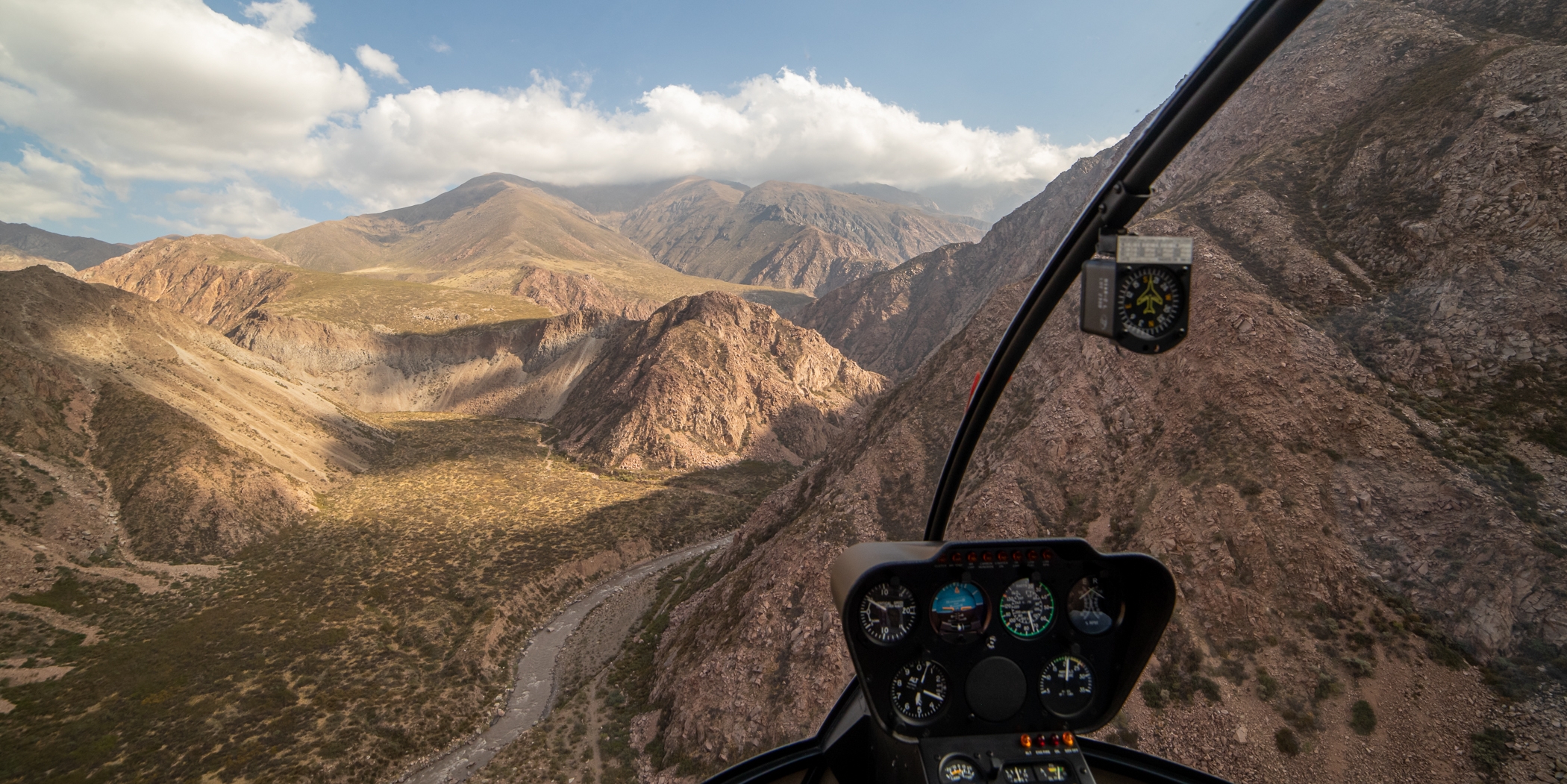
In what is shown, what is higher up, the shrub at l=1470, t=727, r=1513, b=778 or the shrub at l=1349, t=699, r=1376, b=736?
the shrub at l=1470, t=727, r=1513, b=778

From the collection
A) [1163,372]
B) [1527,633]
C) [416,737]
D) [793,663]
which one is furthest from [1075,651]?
[416,737]

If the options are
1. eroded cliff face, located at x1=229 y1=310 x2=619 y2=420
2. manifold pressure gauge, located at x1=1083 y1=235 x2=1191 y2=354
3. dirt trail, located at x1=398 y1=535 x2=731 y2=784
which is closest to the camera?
manifold pressure gauge, located at x1=1083 y1=235 x2=1191 y2=354

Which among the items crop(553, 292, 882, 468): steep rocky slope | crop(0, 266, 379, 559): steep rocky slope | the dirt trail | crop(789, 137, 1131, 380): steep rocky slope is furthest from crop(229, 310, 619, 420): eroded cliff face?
the dirt trail

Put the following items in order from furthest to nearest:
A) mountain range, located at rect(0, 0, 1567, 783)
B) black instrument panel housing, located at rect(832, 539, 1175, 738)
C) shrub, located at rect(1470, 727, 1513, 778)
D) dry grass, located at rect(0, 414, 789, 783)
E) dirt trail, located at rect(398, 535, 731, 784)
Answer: dirt trail, located at rect(398, 535, 731, 784), dry grass, located at rect(0, 414, 789, 783), mountain range, located at rect(0, 0, 1567, 783), shrub, located at rect(1470, 727, 1513, 778), black instrument panel housing, located at rect(832, 539, 1175, 738)

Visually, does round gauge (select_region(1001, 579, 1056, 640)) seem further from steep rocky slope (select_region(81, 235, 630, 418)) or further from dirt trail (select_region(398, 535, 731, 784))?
steep rocky slope (select_region(81, 235, 630, 418))

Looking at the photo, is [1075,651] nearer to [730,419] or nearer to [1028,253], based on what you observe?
[730,419]

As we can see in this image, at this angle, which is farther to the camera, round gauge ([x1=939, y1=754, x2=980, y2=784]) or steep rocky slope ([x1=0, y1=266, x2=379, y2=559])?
steep rocky slope ([x1=0, y1=266, x2=379, y2=559])

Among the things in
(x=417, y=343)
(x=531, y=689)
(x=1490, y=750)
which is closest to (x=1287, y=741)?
(x=1490, y=750)
